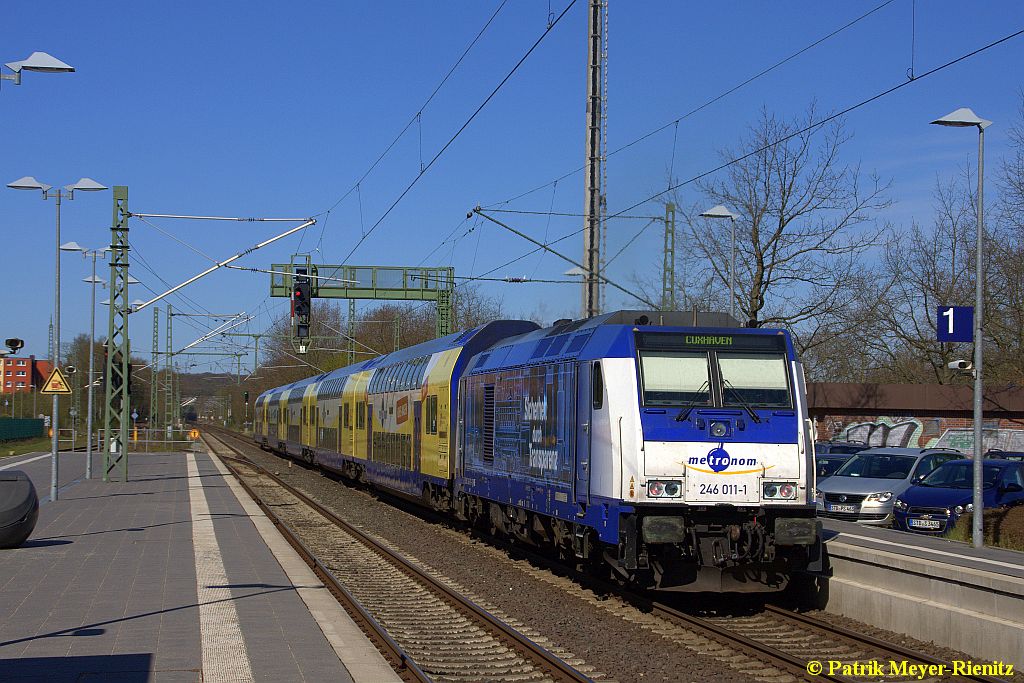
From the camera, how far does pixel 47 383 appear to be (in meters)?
25.1

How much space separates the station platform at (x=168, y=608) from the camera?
8820 mm

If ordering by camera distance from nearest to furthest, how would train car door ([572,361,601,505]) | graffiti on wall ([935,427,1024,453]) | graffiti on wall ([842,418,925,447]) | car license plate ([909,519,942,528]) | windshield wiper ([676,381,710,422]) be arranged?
1. windshield wiper ([676,381,710,422])
2. train car door ([572,361,601,505])
3. car license plate ([909,519,942,528])
4. graffiti on wall ([935,427,1024,453])
5. graffiti on wall ([842,418,925,447])

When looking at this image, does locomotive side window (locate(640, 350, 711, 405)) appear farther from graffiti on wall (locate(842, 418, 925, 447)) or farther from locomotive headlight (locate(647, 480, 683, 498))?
graffiti on wall (locate(842, 418, 925, 447))

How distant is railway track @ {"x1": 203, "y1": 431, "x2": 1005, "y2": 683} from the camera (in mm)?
9352

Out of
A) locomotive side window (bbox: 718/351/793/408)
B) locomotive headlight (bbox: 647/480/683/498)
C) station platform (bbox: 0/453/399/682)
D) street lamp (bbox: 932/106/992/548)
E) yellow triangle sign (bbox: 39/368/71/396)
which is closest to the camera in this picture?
station platform (bbox: 0/453/399/682)

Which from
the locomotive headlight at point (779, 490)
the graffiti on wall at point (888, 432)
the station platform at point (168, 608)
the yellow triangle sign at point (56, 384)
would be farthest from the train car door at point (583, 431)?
the graffiti on wall at point (888, 432)

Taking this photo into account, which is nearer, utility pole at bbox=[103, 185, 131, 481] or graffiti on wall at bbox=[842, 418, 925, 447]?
utility pole at bbox=[103, 185, 131, 481]

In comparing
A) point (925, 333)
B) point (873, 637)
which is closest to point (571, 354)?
point (873, 637)

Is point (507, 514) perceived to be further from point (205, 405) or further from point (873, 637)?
point (205, 405)

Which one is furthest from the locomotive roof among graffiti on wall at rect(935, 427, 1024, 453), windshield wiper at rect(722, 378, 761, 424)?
graffiti on wall at rect(935, 427, 1024, 453)

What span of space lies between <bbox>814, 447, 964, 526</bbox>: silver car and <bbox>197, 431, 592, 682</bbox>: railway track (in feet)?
27.7

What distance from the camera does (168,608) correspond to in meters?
11.5

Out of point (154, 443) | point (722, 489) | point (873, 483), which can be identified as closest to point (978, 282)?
point (873, 483)

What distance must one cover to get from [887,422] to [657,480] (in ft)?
113
